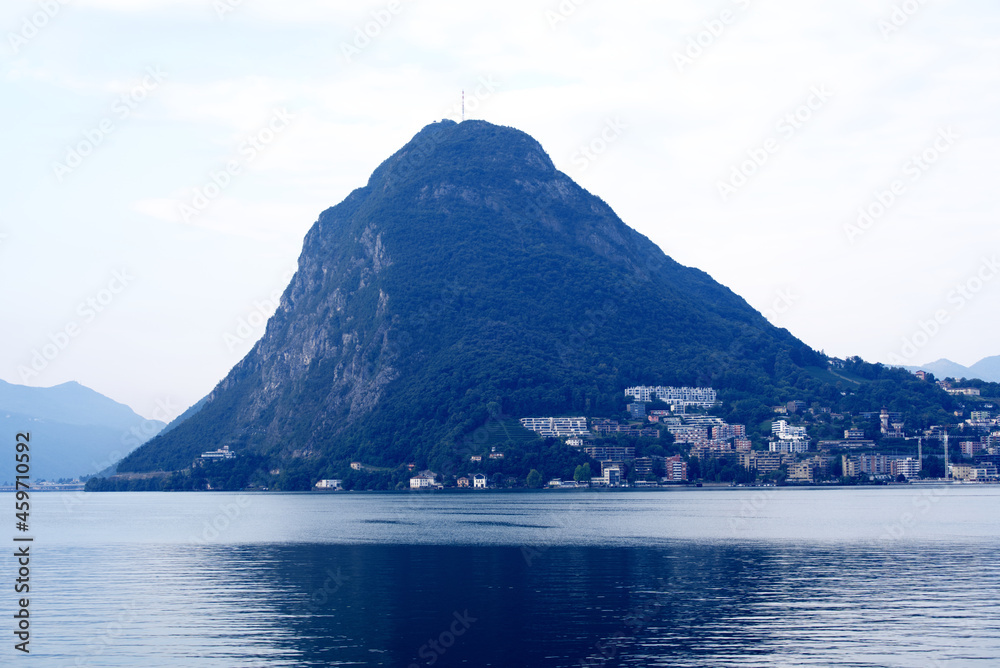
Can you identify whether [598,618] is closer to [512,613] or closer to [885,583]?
[512,613]

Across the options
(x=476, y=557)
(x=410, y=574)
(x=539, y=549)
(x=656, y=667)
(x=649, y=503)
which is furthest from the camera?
(x=649, y=503)

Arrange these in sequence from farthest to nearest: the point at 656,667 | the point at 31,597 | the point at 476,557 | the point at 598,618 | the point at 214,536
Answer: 1. the point at 214,536
2. the point at 476,557
3. the point at 31,597
4. the point at 598,618
5. the point at 656,667

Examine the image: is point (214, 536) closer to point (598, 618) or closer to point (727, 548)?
point (727, 548)

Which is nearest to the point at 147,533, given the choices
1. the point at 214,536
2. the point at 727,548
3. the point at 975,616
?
the point at 214,536

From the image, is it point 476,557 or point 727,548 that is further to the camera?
point 727,548

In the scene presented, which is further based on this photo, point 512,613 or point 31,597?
point 31,597

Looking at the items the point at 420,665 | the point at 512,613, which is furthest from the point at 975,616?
the point at 420,665
